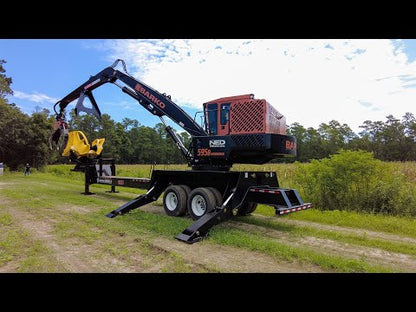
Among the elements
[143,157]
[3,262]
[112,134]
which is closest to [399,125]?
[143,157]

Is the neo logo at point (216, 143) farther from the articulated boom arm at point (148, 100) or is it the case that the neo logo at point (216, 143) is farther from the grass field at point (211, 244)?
the grass field at point (211, 244)

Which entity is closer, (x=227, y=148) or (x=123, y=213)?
(x=227, y=148)

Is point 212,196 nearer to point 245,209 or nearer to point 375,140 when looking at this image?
point 245,209

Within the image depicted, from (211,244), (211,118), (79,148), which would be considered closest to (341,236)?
(211,244)

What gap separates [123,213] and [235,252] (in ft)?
13.6

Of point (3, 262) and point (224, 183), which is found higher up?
point (224, 183)

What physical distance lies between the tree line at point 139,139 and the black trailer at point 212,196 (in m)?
1.48

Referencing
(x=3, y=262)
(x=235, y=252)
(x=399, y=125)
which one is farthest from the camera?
(x=399, y=125)

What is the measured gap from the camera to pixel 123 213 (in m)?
7.92

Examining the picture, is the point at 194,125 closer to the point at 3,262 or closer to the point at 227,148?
the point at 227,148

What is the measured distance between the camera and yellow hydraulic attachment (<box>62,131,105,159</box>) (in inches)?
512

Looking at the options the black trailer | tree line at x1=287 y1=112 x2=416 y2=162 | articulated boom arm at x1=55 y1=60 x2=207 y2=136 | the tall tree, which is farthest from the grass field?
tree line at x1=287 y1=112 x2=416 y2=162

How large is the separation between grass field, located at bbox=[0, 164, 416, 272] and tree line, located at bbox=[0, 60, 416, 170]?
2.99 metres

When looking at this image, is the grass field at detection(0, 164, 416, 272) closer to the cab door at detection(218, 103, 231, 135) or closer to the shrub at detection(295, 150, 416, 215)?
the shrub at detection(295, 150, 416, 215)
